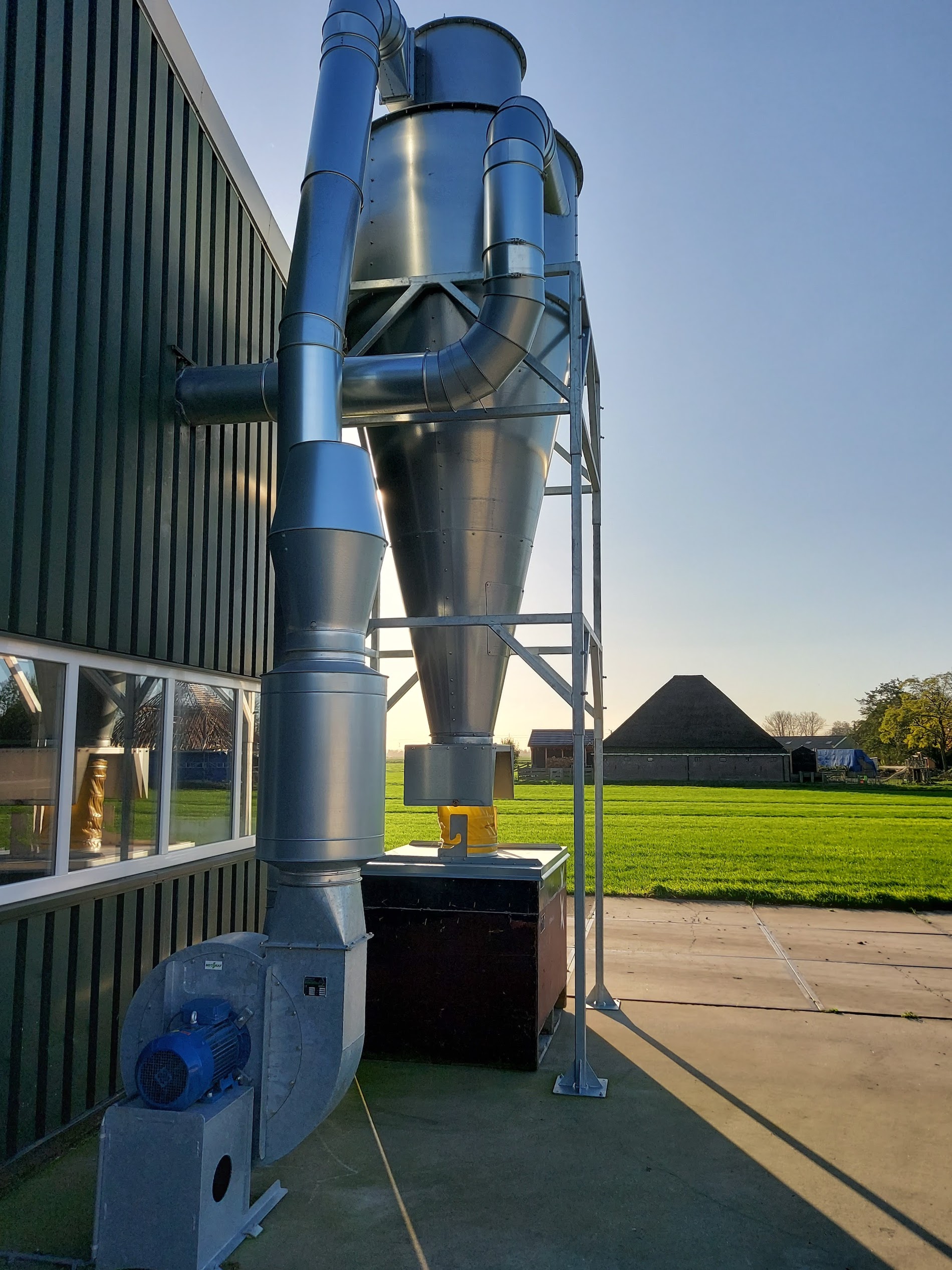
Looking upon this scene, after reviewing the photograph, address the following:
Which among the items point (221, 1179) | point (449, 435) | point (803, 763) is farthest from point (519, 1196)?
point (803, 763)

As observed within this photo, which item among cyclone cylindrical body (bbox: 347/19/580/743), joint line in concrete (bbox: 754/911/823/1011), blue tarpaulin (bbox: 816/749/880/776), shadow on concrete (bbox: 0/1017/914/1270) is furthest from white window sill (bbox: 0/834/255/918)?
blue tarpaulin (bbox: 816/749/880/776)

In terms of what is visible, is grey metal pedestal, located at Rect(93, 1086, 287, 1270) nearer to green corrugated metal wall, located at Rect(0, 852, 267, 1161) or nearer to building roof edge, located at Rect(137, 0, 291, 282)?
green corrugated metal wall, located at Rect(0, 852, 267, 1161)

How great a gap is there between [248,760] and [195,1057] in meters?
4.09

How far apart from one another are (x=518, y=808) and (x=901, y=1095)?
85.4 ft

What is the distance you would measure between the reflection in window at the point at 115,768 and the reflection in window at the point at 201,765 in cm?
30

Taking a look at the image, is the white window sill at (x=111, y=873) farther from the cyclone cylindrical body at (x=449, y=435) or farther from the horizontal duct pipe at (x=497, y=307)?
the horizontal duct pipe at (x=497, y=307)

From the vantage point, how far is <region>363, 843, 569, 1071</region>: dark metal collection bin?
20.0 ft

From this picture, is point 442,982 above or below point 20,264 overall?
below

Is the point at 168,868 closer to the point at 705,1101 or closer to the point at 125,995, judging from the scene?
the point at 125,995

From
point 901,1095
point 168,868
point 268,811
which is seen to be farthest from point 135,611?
point 901,1095

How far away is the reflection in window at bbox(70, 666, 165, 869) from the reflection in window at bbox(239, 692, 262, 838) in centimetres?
143

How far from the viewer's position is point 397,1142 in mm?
4906

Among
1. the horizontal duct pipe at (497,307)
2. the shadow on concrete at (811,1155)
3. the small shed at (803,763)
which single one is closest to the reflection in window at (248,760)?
the horizontal duct pipe at (497,307)

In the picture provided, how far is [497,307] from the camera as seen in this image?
539 cm
